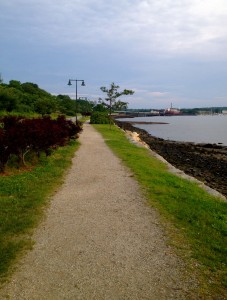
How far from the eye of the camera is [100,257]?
4.62 m

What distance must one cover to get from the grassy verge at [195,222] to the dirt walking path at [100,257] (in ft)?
0.74

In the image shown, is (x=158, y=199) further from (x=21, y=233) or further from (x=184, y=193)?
(x=21, y=233)

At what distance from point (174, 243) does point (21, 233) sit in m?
2.34

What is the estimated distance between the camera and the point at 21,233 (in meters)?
5.47

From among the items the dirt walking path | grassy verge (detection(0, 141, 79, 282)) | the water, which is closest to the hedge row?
grassy verge (detection(0, 141, 79, 282))

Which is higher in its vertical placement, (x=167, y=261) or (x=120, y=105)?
(x=120, y=105)

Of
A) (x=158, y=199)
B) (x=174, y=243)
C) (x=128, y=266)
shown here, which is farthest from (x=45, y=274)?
(x=158, y=199)

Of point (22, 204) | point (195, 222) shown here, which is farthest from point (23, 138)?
point (195, 222)

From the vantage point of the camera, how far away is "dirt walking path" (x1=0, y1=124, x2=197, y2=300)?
380cm

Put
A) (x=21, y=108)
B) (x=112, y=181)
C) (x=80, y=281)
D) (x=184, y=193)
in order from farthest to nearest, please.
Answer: (x=21, y=108) → (x=112, y=181) → (x=184, y=193) → (x=80, y=281)

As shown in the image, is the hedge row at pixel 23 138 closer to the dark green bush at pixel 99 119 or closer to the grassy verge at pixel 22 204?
the grassy verge at pixel 22 204

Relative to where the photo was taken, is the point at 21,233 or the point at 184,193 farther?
the point at 184,193

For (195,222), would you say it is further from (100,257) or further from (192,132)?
(192,132)

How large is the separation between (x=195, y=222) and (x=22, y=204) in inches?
133
